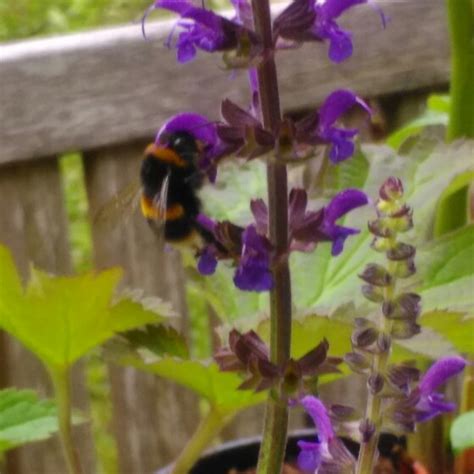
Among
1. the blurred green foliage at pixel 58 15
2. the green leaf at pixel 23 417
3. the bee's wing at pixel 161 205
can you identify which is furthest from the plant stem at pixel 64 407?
the blurred green foliage at pixel 58 15

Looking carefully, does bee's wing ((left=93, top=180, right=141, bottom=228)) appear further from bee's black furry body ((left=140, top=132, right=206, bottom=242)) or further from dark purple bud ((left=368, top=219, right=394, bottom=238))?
dark purple bud ((left=368, top=219, right=394, bottom=238))

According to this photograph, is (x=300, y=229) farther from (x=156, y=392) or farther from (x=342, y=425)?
(x=156, y=392)

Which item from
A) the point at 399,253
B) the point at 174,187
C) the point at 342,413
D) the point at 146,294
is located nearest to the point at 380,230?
the point at 399,253

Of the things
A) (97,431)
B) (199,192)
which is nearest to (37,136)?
(199,192)

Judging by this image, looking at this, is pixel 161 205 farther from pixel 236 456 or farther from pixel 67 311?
pixel 236 456

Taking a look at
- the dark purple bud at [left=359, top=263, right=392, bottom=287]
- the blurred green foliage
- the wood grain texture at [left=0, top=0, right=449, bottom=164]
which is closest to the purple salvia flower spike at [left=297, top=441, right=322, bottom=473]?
the dark purple bud at [left=359, top=263, right=392, bottom=287]

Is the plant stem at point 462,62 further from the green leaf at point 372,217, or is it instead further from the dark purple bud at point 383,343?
the dark purple bud at point 383,343
